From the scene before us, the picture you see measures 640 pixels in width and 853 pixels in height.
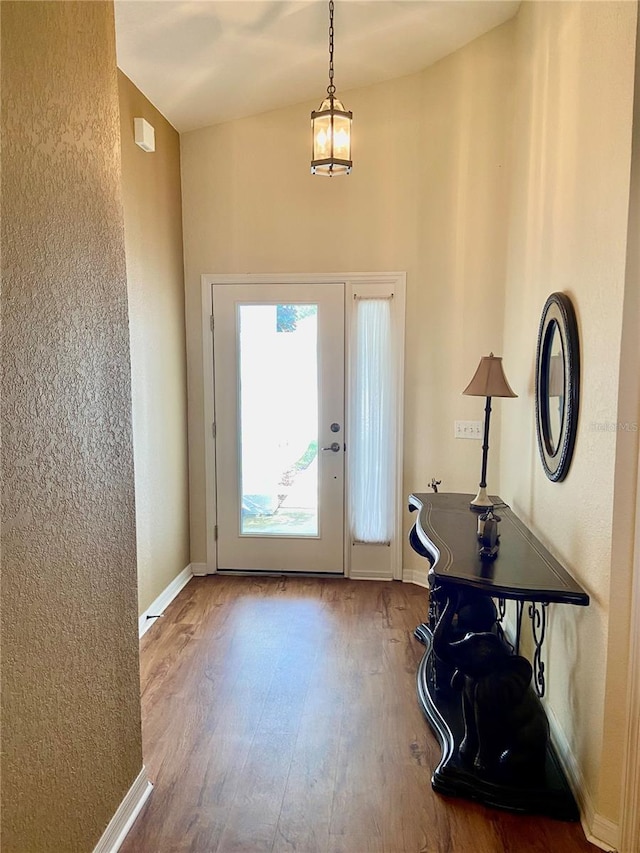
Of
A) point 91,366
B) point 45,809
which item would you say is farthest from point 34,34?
point 45,809

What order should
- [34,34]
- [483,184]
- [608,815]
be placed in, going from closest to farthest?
[34,34] < [608,815] < [483,184]

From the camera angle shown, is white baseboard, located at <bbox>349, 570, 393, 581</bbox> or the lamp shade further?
white baseboard, located at <bbox>349, 570, 393, 581</bbox>

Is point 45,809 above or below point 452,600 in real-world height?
below

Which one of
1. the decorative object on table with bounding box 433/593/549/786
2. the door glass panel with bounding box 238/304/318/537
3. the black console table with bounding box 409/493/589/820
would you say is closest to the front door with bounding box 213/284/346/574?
the door glass panel with bounding box 238/304/318/537

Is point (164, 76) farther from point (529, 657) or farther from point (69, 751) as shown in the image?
point (529, 657)

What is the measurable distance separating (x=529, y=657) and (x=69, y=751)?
6.87ft

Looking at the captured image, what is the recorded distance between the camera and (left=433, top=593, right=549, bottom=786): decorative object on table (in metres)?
2.09

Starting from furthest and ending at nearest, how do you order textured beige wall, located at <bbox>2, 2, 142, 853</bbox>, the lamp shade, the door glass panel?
the door glass panel, the lamp shade, textured beige wall, located at <bbox>2, 2, 142, 853</bbox>

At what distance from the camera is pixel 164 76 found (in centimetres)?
321

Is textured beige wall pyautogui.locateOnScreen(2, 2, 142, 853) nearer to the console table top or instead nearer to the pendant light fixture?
the console table top

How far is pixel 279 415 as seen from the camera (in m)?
4.14

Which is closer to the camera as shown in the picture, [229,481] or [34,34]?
[34,34]

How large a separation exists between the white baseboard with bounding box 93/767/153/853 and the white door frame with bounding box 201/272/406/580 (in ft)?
7.33

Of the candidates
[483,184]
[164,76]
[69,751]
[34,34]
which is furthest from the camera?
[483,184]
